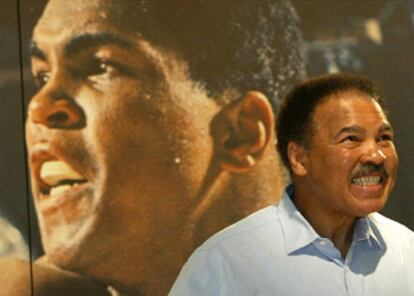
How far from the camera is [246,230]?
4.83 feet

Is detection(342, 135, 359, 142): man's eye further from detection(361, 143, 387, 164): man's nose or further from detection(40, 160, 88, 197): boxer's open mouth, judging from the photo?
detection(40, 160, 88, 197): boxer's open mouth

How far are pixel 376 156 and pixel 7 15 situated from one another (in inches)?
67.6

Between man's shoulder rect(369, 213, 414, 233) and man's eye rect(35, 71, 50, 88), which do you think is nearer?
man's shoulder rect(369, 213, 414, 233)

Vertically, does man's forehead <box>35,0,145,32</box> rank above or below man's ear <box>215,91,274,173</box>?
above

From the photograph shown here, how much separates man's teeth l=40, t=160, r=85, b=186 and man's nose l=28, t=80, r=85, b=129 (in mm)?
131

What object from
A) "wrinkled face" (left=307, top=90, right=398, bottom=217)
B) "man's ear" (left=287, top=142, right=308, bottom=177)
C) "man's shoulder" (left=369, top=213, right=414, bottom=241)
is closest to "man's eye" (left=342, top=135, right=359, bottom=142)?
"wrinkled face" (left=307, top=90, right=398, bottom=217)

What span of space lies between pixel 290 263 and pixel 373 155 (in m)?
0.25

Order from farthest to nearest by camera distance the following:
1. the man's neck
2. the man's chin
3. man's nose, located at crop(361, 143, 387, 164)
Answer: the man's chin → the man's neck → man's nose, located at crop(361, 143, 387, 164)

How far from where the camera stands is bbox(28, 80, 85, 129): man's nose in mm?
2652

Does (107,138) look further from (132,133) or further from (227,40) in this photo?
(227,40)

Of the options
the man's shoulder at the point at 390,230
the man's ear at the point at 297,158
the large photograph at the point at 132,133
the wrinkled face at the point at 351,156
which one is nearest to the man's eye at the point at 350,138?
the wrinkled face at the point at 351,156

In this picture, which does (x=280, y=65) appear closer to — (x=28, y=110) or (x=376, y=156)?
(x=28, y=110)

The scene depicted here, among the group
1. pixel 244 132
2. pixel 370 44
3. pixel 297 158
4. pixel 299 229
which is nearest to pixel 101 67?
pixel 244 132

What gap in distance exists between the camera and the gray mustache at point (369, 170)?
54.1 inches
